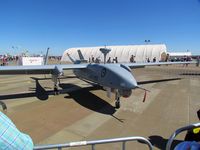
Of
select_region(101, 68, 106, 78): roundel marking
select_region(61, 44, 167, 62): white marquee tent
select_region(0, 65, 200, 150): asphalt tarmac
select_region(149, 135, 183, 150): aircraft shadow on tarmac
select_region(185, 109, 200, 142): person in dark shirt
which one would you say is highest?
select_region(61, 44, 167, 62): white marquee tent

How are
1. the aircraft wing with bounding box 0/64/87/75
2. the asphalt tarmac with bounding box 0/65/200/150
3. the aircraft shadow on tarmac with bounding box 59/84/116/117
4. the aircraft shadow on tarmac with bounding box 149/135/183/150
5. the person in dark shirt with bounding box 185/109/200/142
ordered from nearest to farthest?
the person in dark shirt with bounding box 185/109/200/142, the aircraft shadow on tarmac with bounding box 149/135/183/150, the asphalt tarmac with bounding box 0/65/200/150, the aircraft shadow on tarmac with bounding box 59/84/116/117, the aircraft wing with bounding box 0/64/87/75

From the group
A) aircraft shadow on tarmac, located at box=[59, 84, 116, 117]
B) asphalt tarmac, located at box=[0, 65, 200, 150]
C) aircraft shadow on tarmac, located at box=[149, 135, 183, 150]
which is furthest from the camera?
aircraft shadow on tarmac, located at box=[59, 84, 116, 117]

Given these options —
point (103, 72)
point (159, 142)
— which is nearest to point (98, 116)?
point (103, 72)

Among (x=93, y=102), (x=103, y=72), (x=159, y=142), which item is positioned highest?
(x=103, y=72)

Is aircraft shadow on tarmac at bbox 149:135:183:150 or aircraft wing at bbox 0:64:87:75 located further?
aircraft wing at bbox 0:64:87:75

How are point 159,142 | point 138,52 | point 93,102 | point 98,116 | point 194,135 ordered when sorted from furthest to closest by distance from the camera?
point 138,52 < point 93,102 < point 98,116 < point 159,142 < point 194,135

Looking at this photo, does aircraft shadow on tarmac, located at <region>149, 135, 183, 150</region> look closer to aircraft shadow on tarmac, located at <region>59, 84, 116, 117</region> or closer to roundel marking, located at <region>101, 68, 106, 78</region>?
aircraft shadow on tarmac, located at <region>59, 84, 116, 117</region>

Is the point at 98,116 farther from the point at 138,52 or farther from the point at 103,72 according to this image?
the point at 138,52

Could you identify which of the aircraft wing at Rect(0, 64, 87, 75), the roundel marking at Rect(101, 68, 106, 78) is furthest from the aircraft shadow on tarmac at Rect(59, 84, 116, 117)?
the aircraft wing at Rect(0, 64, 87, 75)

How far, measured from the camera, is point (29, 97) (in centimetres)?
1582

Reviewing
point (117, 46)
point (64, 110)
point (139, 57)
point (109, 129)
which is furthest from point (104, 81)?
point (117, 46)

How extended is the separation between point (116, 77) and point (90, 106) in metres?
2.71

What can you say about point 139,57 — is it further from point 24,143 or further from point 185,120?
point 24,143

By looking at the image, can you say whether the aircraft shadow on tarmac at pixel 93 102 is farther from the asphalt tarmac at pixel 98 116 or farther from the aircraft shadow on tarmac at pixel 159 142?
the aircraft shadow on tarmac at pixel 159 142
